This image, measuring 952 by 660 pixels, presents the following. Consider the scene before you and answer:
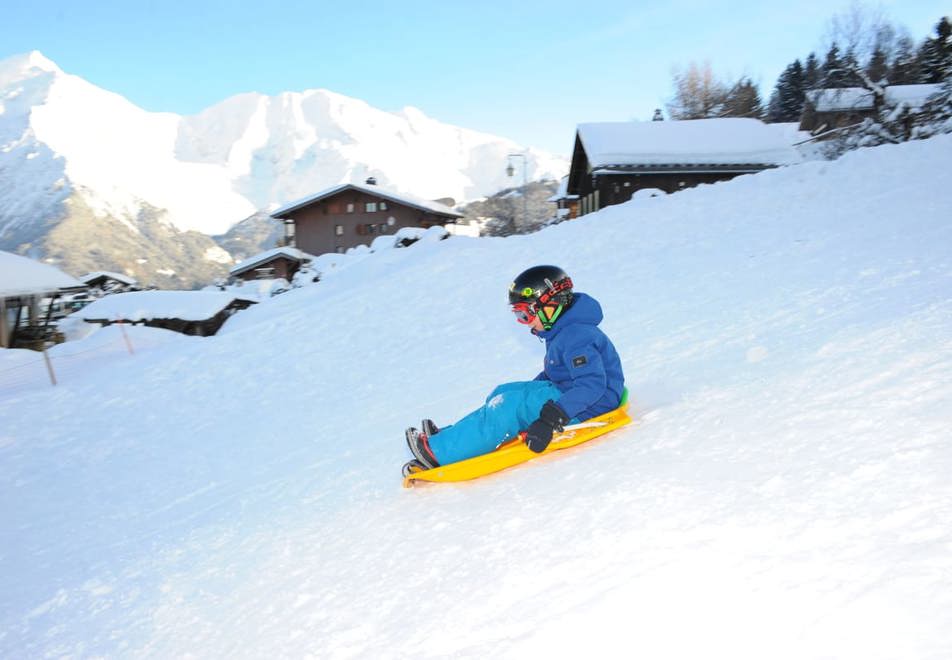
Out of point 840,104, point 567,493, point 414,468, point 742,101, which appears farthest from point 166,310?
point 742,101

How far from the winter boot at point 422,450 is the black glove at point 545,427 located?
2.38 feet

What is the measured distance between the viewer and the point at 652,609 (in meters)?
2.18

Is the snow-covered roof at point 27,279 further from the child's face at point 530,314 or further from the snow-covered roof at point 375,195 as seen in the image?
the child's face at point 530,314

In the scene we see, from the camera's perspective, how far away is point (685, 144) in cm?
2672

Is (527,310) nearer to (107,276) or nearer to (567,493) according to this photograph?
(567,493)

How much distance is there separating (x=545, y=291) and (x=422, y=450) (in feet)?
4.23

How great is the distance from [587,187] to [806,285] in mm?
24232

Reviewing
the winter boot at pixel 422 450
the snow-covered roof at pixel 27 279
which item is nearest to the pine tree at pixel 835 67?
the winter boot at pixel 422 450

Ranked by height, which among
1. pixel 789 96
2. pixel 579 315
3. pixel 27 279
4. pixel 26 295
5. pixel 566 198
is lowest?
pixel 579 315

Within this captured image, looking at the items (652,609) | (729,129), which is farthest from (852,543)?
(729,129)

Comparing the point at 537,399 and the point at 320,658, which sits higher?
the point at 537,399

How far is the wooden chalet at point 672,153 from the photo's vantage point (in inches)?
1022

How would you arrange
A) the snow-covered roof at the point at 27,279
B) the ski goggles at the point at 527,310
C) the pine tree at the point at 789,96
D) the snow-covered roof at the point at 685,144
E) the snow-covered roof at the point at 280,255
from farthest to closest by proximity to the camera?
the pine tree at the point at 789,96 → the snow-covered roof at the point at 280,255 → the snow-covered roof at the point at 685,144 → the snow-covered roof at the point at 27,279 → the ski goggles at the point at 527,310

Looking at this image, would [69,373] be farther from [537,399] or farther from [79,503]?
[537,399]
